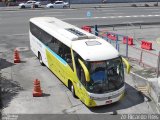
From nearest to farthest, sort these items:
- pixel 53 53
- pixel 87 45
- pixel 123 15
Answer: pixel 87 45 → pixel 53 53 → pixel 123 15

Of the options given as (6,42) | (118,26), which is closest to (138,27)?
(118,26)

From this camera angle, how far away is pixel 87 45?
16.2 metres

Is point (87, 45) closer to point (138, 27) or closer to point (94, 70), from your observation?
point (94, 70)

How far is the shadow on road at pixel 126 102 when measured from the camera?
15.9m

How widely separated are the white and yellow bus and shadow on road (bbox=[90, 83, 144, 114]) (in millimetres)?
474

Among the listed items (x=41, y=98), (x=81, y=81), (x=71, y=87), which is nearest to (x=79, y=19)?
(x=71, y=87)

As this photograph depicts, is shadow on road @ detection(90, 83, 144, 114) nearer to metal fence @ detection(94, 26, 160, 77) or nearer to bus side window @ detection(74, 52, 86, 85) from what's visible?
bus side window @ detection(74, 52, 86, 85)

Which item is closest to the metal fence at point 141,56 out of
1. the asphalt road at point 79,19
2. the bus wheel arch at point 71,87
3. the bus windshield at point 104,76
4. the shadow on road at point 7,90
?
the bus windshield at point 104,76

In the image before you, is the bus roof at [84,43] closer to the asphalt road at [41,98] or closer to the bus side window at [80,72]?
the bus side window at [80,72]

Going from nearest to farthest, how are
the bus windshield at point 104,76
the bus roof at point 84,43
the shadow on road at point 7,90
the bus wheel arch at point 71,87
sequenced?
the bus windshield at point 104,76
the bus roof at point 84,43
the shadow on road at point 7,90
the bus wheel arch at point 71,87

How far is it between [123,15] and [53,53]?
28648mm

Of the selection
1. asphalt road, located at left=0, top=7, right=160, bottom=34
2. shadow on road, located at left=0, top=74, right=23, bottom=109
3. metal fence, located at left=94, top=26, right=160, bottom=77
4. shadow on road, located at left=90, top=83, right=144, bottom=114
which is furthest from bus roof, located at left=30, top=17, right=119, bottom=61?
asphalt road, located at left=0, top=7, right=160, bottom=34

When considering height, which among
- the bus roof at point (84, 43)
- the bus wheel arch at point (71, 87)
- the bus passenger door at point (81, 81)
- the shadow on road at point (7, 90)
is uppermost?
the bus roof at point (84, 43)

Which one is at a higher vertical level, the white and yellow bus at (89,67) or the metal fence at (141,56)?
the white and yellow bus at (89,67)
